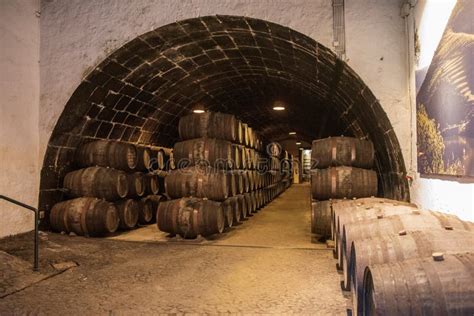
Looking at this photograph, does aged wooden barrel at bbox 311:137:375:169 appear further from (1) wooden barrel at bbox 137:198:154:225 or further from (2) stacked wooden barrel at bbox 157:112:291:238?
(1) wooden barrel at bbox 137:198:154:225

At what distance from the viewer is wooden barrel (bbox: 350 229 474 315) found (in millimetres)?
2278

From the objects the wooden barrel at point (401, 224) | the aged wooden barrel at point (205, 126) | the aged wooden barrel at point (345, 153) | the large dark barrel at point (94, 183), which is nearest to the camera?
the wooden barrel at point (401, 224)

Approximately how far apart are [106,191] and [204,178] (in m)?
1.83

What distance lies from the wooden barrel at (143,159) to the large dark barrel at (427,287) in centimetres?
679

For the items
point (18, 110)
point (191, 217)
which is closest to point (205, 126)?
point (191, 217)

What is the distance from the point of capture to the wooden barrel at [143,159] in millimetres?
8098

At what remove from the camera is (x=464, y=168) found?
303 centimetres

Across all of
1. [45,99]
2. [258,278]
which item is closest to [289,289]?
[258,278]

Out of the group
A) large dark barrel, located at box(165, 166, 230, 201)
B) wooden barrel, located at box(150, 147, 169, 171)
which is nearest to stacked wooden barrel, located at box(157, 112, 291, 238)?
large dark barrel, located at box(165, 166, 230, 201)

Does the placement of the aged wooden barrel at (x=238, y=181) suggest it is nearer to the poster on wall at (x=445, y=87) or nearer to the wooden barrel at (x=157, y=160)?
the wooden barrel at (x=157, y=160)

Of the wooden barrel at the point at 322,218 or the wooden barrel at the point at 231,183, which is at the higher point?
the wooden barrel at the point at 231,183

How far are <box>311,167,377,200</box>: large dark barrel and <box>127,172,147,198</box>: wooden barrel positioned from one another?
3.88 m

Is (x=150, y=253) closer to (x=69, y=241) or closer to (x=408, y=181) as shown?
(x=69, y=241)

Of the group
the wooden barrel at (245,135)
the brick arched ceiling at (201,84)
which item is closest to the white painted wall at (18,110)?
the brick arched ceiling at (201,84)
